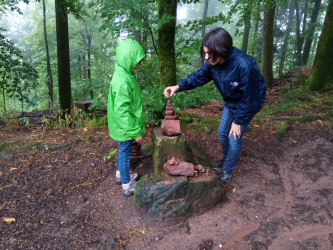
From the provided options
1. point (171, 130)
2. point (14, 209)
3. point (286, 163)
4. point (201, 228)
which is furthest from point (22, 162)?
point (286, 163)

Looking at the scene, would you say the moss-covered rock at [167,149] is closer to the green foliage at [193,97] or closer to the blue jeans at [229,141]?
the blue jeans at [229,141]

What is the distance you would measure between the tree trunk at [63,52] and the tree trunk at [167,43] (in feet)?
12.1

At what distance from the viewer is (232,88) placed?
2.39 metres

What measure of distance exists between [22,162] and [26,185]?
2.10 feet

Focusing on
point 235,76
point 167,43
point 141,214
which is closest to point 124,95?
point 235,76

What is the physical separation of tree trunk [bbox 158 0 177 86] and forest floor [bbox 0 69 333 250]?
130 centimetres

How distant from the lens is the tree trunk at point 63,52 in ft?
20.7

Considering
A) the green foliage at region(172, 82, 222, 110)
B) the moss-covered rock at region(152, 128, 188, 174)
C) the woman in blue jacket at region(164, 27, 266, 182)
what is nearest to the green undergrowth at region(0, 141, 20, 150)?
the moss-covered rock at region(152, 128, 188, 174)

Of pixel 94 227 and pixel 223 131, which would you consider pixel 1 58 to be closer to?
pixel 94 227

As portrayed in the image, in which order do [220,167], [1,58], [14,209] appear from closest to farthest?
[14,209], [220,167], [1,58]

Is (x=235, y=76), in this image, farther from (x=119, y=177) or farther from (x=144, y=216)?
(x=119, y=177)

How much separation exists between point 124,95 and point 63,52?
205 inches

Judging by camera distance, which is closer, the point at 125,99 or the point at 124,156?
the point at 125,99

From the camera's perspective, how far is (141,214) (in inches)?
101
